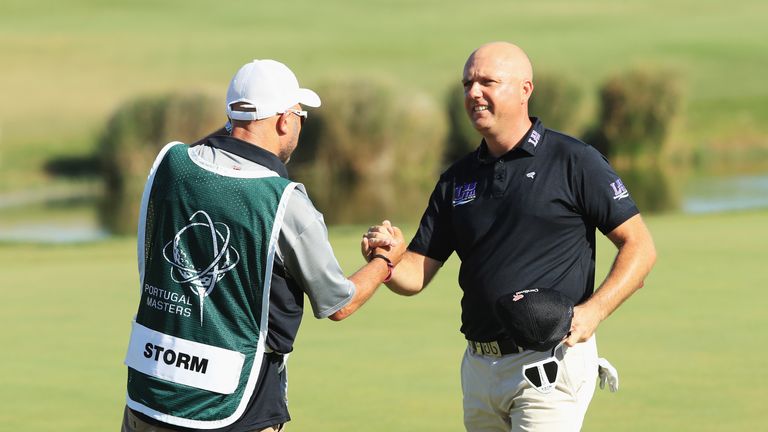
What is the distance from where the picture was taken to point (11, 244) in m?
17.4

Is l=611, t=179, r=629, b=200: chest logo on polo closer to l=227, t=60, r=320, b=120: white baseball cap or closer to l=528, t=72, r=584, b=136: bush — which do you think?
l=227, t=60, r=320, b=120: white baseball cap

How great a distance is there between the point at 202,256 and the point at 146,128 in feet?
97.9

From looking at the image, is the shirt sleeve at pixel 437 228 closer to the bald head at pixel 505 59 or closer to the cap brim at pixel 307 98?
the bald head at pixel 505 59

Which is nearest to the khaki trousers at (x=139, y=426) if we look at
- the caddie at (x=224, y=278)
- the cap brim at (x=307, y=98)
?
the caddie at (x=224, y=278)

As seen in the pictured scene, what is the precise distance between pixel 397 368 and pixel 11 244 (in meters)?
10.1

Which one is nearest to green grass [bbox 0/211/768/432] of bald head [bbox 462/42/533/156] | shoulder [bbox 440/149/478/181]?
shoulder [bbox 440/149/478/181]

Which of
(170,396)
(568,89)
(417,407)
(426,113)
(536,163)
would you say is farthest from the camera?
(568,89)

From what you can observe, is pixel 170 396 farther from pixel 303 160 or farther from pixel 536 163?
pixel 303 160

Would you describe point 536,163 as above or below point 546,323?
above

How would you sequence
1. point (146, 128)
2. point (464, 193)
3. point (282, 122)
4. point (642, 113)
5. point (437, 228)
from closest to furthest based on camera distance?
point (282, 122)
point (464, 193)
point (437, 228)
point (146, 128)
point (642, 113)

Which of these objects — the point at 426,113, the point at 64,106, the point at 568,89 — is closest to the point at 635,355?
the point at 426,113

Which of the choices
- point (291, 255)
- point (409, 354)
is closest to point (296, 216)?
point (291, 255)

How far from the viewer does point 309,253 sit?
14.2ft

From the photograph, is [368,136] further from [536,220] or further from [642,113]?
[536,220]
